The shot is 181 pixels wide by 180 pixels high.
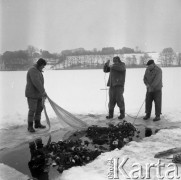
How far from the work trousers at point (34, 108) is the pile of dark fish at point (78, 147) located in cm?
75

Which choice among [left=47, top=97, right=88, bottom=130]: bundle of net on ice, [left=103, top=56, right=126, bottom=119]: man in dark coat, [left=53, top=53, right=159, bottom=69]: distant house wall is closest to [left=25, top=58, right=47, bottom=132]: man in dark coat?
[left=47, top=97, right=88, bottom=130]: bundle of net on ice

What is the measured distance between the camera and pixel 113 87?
675cm

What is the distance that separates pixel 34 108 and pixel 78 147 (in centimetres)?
177

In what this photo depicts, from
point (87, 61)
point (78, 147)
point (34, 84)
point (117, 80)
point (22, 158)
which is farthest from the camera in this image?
point (87, 61)

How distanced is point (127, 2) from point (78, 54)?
608 inches

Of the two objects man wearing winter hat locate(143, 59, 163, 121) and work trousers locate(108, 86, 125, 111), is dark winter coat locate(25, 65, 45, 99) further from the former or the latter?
man wearing winter hat locate(143, 59, 163, 121)

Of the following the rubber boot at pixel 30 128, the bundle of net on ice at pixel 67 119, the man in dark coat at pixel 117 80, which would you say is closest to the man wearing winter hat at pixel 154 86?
the man in dark coat at pixel 117 80

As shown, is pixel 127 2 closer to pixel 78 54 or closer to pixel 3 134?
pixel 3 134

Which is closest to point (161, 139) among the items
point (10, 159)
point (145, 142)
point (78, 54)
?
point (145, 142)

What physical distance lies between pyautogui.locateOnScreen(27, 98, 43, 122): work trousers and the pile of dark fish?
75 centimetres

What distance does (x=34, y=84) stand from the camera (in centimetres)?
543

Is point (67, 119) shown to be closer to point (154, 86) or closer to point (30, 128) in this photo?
point (30, 128)

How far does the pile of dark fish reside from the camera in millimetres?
3672

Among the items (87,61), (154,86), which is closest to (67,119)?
(154,86)
